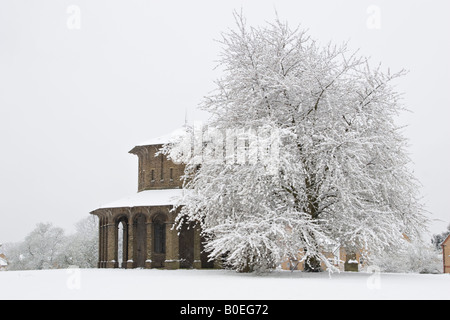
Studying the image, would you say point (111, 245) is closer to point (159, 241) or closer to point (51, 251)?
point (159, 241)

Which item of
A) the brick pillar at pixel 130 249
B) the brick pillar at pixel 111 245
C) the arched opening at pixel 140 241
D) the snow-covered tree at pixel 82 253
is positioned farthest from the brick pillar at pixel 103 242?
the snow-covered tree at pixel 82 253

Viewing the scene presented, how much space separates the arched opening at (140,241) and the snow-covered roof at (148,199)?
1213mm

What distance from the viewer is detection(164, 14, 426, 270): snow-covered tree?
63.9 ft

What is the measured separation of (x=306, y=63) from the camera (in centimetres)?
2188

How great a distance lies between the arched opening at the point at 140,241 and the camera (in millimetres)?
34938

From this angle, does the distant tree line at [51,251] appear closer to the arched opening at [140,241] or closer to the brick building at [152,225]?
the brick building at [152,225]

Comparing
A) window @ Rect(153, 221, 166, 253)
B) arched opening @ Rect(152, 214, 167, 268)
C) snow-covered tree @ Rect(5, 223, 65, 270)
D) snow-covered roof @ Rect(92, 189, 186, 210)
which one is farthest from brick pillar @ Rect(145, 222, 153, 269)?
snow-covered tree @ Rect(5, 223, 65, 270)

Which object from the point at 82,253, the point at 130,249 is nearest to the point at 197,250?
the point at 130,249

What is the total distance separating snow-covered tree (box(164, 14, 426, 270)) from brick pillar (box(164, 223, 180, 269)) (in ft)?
31.6

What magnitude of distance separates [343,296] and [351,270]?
14808 mm

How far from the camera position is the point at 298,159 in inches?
816

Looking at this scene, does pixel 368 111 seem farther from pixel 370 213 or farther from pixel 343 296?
pixel 343 296

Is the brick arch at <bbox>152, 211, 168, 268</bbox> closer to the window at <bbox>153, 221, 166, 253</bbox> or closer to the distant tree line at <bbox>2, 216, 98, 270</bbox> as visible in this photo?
the window at <bbox>153, 221, 166, 253</bbox>
